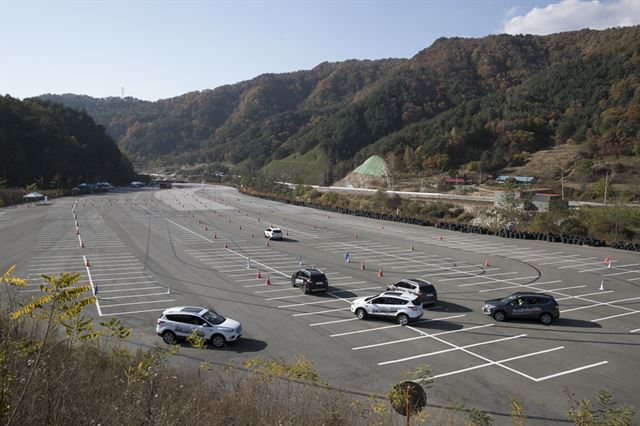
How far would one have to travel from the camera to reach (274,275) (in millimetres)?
29516

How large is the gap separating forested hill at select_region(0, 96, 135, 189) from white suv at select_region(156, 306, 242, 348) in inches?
4261

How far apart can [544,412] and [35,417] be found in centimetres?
1232

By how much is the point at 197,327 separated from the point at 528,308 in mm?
14734

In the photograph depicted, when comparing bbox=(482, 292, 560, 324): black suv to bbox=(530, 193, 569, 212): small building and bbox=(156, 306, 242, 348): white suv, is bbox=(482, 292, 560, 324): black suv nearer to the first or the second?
bbox=(156, 306, 242, 348): white suv

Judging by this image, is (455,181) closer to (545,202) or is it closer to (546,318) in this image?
(545,202)

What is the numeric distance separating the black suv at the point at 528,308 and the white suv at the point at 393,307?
12.5 feet

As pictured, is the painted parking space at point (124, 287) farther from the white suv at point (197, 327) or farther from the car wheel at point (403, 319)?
the car wheel at point (403, 319)

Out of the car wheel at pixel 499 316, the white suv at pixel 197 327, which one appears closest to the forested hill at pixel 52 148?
the white suv at pixel 197 327

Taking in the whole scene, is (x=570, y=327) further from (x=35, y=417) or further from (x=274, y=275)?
(x=35, y=417)

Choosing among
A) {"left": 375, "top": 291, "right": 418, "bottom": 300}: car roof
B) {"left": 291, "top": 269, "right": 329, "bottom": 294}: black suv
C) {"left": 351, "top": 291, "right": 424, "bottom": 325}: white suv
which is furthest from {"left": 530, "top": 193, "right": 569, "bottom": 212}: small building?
{"left": 351, "top": 291, "right": 424, "bottom": 325}: white suv

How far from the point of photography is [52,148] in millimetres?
126938

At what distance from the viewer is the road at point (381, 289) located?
1489 centimetres

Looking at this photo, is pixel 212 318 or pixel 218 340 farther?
pixel 212 318

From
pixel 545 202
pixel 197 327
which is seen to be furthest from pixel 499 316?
pixel 545 202
